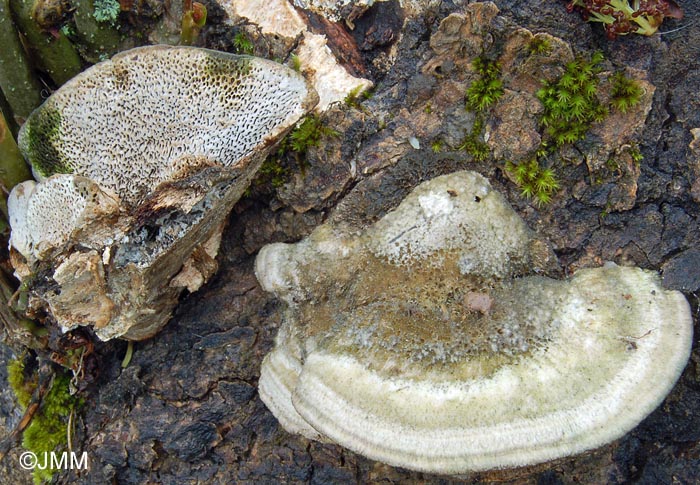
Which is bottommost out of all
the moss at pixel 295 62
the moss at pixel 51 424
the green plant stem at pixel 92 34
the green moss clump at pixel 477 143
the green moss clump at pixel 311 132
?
the moss at pixel 51 424

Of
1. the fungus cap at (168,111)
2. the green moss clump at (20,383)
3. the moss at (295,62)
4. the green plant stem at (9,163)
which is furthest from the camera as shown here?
the green moss clump at (20,383)

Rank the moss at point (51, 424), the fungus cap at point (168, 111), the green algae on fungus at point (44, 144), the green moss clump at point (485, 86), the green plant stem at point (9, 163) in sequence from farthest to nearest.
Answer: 1. the moss at point (51, 424)
2. the green plant stem at point (9, 163)
3. the green algae on fungus at point (44, 144)
4. the green moss clump at point (485, 86)
5. the fungus cap at point (168, 111)

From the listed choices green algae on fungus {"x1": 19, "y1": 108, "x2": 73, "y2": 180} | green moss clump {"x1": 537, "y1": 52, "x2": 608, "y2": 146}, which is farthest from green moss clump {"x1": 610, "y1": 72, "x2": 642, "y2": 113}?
green algae on fungus {"x1": 19, "y1": 108, "x2": 73, "y2": 180}

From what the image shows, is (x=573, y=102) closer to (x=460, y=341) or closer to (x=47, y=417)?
(x=460, y=341)

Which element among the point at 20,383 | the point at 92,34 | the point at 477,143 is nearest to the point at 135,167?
the point at 92,34

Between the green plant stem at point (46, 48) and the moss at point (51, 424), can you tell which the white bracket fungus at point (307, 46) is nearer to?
the green plant stem at point (46, 48)

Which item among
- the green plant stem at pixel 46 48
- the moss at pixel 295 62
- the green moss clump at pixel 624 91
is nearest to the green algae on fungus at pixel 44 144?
the green plant stem at pixel 46 48

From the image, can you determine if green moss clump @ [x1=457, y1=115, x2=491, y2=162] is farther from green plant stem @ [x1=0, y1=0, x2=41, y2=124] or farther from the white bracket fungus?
green plant stem @ [x1=0, y1=0, x2=41, y2=124]
